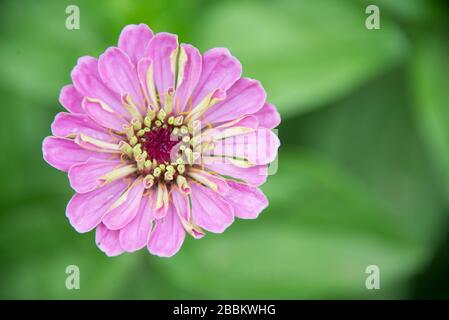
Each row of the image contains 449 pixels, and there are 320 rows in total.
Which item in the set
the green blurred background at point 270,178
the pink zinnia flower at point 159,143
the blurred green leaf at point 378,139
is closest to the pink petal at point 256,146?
the pink zinnia flower at point 159,143

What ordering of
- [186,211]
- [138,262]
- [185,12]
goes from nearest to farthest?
1. [186,211]
2. [185,12]
3. [138,262]

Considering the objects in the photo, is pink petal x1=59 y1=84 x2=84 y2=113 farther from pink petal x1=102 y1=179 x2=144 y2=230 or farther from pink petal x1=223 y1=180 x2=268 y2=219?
pink petal x1=223 y1=180 x2=268 y2=219

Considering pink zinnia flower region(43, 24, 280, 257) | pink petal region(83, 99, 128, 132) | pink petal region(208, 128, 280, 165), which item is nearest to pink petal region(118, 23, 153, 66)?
pink zinnia flower region(43, 24, 280, 257)

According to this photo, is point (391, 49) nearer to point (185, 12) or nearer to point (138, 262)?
point (185, 12)

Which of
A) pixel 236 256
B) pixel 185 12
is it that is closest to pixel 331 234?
pixel 236 256

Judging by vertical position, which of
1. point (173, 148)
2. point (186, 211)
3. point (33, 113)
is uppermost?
point (33, 113)
